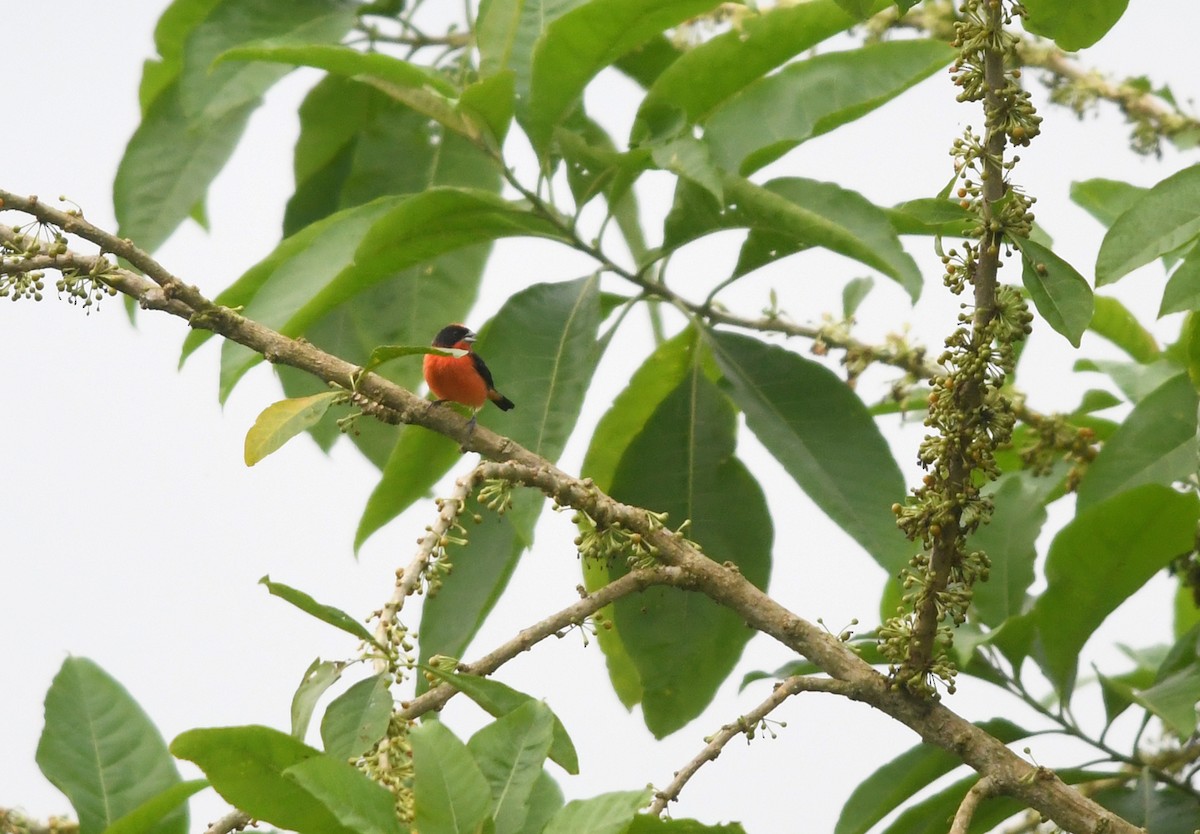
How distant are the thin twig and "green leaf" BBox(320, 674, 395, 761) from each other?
0.33 meters

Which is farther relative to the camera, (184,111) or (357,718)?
(184,111)

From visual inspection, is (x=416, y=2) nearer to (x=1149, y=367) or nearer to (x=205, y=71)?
(x=205, y=71)

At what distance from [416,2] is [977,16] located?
2324mm

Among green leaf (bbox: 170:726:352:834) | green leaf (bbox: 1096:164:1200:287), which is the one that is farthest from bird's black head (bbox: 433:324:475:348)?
green leaf (bbox: 170:726:352:834)

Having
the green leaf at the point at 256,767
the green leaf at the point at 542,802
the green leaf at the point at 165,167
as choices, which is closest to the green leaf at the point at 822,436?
the green leaf at the point at 542,802

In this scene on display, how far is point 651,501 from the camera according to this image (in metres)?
2.40

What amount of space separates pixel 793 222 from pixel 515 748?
3.68ft

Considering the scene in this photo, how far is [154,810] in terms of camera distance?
161 centimetres

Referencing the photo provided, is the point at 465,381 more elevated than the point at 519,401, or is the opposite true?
the point at 465,381

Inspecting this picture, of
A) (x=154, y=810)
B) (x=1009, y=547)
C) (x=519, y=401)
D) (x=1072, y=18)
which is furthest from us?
(x=1009, y=547)

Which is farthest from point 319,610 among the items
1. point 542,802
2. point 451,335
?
point 451,335

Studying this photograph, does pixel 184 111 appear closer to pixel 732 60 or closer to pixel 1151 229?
pixel 732 60

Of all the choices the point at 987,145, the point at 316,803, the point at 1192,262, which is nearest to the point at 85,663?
the point at 316,803

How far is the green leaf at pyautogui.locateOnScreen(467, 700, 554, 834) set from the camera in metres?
1.37
